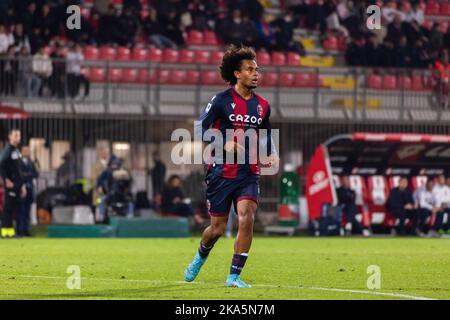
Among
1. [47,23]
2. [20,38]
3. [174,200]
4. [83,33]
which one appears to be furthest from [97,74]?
[174,200]

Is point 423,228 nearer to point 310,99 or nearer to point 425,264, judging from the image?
point 310,99

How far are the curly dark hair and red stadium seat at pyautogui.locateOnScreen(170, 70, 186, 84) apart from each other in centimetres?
1972

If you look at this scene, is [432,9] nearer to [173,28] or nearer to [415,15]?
[415,15]

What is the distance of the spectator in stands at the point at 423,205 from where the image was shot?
30.9m

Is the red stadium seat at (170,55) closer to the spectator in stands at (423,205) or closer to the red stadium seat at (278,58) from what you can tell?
the red stadium seat at (278,58)

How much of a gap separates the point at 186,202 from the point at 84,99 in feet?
12.6

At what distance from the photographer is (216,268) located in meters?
16.5

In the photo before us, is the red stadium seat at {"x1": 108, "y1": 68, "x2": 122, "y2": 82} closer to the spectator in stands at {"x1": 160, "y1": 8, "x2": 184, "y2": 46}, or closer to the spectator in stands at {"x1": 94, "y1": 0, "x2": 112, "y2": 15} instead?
the spectator in stands at {"x1": 160, "y1": 8, "x2": 184, "y2": 46}

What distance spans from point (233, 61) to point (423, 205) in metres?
18.2

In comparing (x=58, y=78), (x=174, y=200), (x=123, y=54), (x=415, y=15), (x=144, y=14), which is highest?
(x=144, y=14)

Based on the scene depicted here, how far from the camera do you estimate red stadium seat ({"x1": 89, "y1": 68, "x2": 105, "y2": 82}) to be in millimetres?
32344
